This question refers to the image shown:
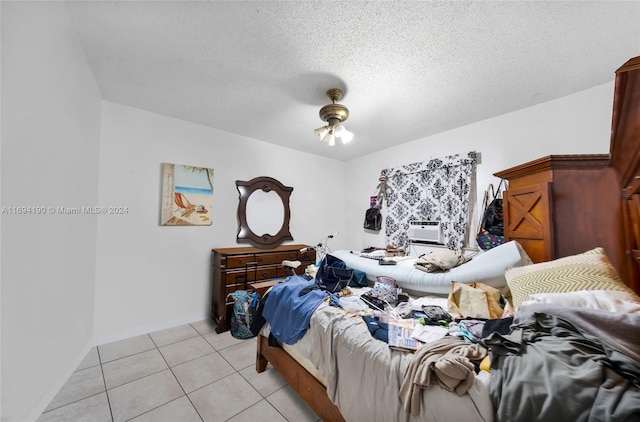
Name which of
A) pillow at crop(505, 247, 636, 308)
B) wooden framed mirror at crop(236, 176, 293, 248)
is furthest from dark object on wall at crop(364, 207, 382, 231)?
pillow at crop(505, 247, 636, 308)

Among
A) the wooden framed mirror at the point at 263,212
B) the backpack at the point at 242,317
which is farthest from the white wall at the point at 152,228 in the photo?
the backpack at the point at 242,317

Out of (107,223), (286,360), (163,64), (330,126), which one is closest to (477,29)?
(330,126)

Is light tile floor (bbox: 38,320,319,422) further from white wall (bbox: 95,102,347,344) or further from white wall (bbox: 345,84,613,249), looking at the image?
white wall (bbox: 345,84,613,249)

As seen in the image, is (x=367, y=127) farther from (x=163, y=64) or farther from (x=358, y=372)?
(x=358, y=372)

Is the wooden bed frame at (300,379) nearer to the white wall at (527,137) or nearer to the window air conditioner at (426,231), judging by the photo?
the window air conditioner at (426,231)

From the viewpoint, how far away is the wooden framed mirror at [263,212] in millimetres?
3133

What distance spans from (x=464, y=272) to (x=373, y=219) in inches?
82.3

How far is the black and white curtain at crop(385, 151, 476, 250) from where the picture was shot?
2.71m

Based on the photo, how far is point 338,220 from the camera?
429 centimetres

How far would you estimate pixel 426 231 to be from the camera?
306cm

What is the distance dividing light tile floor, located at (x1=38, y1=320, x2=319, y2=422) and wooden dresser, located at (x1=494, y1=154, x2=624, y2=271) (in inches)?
80.1

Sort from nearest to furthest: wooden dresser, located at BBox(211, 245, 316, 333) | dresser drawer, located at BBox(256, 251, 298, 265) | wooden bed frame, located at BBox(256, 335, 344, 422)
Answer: wooden bed frame, located at BBox(256, 335, 344, 422)
wooden dresser, located at BBox(211, 245, 316, 333)
dresser drawer, located at BBox(256, 251, 298, 265)

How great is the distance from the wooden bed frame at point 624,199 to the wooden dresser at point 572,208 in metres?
0.04

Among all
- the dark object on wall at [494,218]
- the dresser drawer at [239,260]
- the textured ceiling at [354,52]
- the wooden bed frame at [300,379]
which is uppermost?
the textured ceiling at [354,52]
